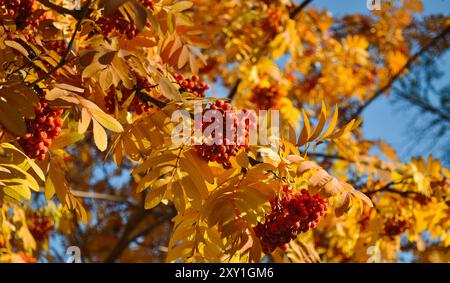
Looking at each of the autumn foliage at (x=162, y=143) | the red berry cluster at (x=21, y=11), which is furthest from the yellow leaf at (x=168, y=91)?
the red berry cluster at (x=21, y=11)

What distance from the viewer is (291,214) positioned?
2.04 m

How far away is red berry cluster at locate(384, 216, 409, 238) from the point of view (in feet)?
12.9

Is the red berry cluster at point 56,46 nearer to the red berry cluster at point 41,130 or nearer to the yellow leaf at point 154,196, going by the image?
the red berry cluster at point 41,130

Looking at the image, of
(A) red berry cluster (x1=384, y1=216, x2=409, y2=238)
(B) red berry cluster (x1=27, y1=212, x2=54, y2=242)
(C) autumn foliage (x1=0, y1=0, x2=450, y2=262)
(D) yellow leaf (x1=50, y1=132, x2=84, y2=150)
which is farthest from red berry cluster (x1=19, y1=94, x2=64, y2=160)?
(A) red berry cluster (x1=384, y1=216, x2=409, y2=238)

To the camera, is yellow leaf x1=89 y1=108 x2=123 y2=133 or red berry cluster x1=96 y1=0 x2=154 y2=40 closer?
yellow leaf x1=89 y1=108 x2=123 y2=133

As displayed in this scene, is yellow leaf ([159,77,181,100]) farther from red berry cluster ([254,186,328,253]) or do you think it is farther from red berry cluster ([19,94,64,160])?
red berry cluster ([254,186,328,253])

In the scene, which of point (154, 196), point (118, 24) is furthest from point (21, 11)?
point (154, 196)

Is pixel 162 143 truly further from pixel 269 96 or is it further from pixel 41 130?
pixel 269 96

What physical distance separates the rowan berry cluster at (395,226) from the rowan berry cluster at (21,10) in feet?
8.48

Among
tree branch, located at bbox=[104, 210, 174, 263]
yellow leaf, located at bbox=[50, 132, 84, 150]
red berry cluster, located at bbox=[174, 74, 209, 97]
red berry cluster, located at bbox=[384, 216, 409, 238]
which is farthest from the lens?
tree branch, located at bbox=[104, 210, 174, 263]

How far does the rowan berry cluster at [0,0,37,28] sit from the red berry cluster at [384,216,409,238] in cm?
258

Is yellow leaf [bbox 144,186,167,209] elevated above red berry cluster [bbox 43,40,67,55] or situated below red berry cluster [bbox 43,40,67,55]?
below

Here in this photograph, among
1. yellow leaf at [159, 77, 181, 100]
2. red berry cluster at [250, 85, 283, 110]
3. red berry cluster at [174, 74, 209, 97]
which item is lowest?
yellow leaf at [159, 77, 181, 100]
